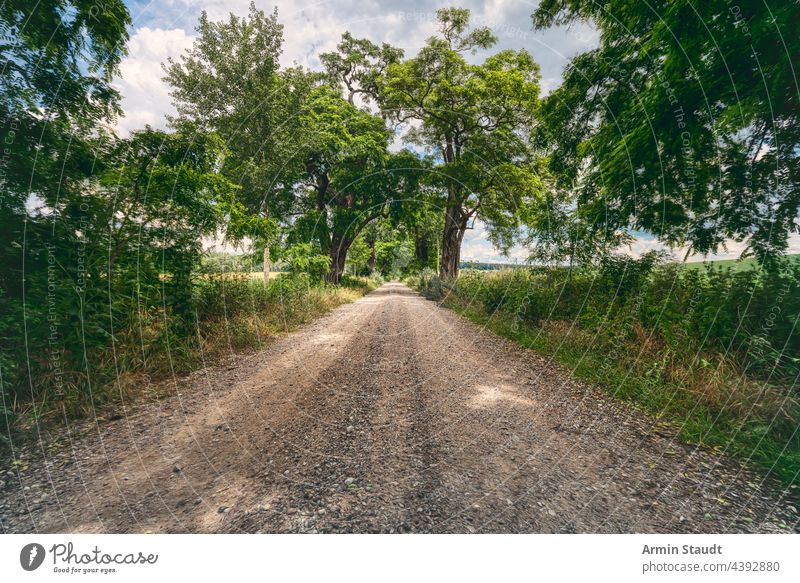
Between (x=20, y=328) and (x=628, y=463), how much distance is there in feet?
21.9

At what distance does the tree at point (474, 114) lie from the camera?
15039 mm

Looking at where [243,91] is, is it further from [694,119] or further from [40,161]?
[694,119]

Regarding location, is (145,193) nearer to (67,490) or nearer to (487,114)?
(67,490)

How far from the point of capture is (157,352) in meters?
5.02

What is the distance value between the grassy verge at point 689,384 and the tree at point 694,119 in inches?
68.8

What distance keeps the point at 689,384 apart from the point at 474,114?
17.1m

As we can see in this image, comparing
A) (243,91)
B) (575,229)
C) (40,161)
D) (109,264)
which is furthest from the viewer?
(243,91)

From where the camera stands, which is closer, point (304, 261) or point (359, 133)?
point (304, 261)

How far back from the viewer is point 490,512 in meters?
2.06

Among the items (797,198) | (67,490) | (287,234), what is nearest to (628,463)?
(797,198)

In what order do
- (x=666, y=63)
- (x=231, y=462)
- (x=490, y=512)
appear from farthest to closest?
(x=666, y=63)
(x=231, y=462)
(x=490, y=512)

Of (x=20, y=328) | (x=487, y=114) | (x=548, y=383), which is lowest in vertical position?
(x=548, y=383)

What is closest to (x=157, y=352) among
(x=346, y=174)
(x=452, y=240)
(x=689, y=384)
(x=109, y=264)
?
(x=109, y=264)
